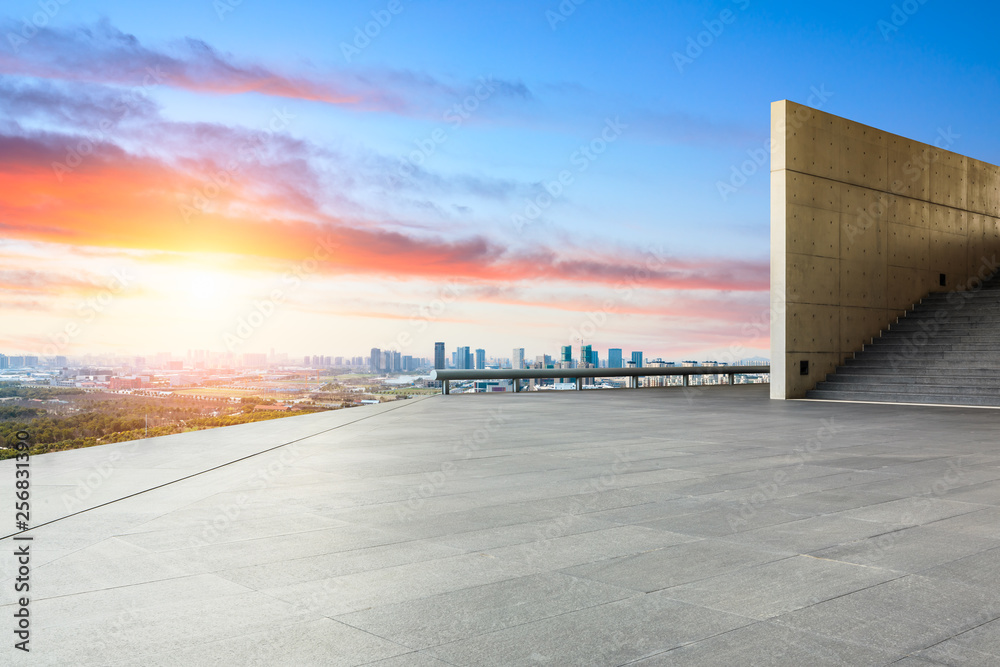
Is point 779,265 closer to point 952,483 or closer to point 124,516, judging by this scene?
point 952,483

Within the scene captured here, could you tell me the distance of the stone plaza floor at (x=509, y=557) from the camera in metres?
3.26

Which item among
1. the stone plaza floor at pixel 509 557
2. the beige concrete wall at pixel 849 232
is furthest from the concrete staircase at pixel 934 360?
the stone plaza floor at pixel 509 557

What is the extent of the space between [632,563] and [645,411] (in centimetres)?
1235

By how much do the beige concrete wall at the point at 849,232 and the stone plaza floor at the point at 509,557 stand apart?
40.4 feet

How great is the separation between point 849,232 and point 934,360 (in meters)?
4.52

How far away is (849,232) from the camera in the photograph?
23.1 metres

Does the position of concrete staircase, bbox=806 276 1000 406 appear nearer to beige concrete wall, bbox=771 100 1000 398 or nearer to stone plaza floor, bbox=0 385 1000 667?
beige concrete wall, bbox=771 100 1000 398

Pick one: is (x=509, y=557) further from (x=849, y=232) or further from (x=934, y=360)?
(x=849, y=232)

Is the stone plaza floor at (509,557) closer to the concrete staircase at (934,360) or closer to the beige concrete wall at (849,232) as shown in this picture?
the concrete staircase at (934,360)

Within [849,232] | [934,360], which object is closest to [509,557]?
[934,360]

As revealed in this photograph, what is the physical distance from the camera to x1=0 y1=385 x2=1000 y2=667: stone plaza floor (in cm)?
326

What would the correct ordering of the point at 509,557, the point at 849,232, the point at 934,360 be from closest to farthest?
the point at 509,557, the point at 934,360, the point at 849,232

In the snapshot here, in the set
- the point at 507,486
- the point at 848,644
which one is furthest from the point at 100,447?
the point at 848,644

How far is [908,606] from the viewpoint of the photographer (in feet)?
12.2
